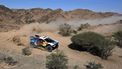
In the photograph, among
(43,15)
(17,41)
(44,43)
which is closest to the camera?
(44,43)

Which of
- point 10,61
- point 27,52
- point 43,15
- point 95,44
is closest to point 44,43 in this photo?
point 27,52

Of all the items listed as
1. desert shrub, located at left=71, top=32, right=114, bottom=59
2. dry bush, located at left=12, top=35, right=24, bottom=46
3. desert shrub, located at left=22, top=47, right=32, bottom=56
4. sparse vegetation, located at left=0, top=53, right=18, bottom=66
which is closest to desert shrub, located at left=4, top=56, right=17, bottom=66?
sparse vegetation, located at left=0, top=53, right=18, bottom=66

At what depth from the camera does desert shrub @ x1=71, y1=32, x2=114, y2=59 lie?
3547cm

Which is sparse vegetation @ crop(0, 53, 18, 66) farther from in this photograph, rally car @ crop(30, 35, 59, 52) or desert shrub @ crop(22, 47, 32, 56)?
rally car @ crop(30, 35, 59, 52)

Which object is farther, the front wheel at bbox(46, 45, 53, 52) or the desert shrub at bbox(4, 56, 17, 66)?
the front wheel at bbox(46, 45, 53, 52)

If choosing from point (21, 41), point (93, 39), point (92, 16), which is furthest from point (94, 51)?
point (92, 16)

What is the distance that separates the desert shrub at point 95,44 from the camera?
116 ft

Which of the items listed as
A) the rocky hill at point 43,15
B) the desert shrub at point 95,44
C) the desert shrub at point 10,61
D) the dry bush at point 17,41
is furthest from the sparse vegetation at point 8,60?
the rocky hill at point 43,15

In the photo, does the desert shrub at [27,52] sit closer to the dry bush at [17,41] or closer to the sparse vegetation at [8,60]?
the sparse vegetation at [8,60]

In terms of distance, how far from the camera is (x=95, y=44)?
36125 millimetres

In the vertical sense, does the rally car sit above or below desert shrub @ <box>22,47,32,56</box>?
above

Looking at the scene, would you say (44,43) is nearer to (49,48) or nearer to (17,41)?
(49,48)

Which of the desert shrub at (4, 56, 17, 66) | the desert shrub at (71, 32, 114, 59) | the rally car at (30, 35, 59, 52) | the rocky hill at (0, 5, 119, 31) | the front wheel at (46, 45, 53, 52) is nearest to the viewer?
the desert shrub at (4, 56, 17, 66)

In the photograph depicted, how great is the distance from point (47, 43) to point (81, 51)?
4.28m
